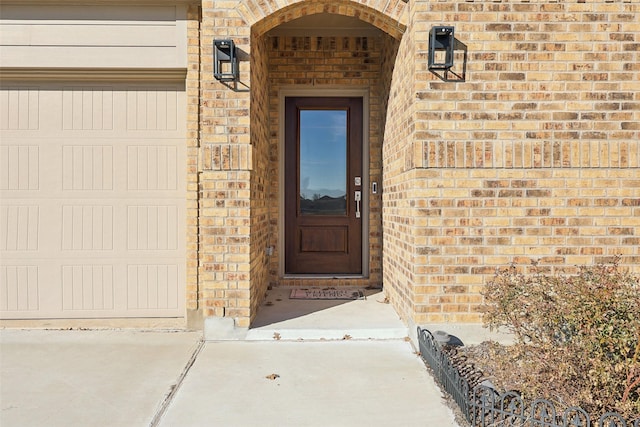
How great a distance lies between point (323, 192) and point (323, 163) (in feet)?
1.27

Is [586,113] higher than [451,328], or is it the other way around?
[586,113]

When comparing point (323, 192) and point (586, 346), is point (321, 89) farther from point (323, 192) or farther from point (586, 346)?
point (586, 346)

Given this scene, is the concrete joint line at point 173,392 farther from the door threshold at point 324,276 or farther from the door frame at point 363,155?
the door frame at point 363,155

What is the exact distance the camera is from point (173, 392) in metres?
2.59

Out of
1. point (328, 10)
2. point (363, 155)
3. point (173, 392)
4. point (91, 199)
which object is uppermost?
point (328, 10)

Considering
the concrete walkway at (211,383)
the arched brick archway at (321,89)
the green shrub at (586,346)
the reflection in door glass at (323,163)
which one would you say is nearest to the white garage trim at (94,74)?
the arched brick archway at (321,89)

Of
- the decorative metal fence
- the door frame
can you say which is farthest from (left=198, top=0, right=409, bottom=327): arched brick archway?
the decorative metal fence

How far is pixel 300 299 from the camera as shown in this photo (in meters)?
4.40

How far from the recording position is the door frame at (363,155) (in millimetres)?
4949

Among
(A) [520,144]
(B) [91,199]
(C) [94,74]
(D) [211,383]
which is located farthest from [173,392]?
(A) [520,144]

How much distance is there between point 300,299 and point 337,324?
35.1 inches

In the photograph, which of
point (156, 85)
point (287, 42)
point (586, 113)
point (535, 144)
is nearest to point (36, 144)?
point (156, 85)

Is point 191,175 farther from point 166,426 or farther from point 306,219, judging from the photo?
point 166,426

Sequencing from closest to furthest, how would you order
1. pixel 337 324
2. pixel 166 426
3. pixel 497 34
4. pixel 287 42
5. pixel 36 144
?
pixel 166 426 → pixel 497 34 → pixel 337 324 → pixel 36 144 → pixel 287 42
